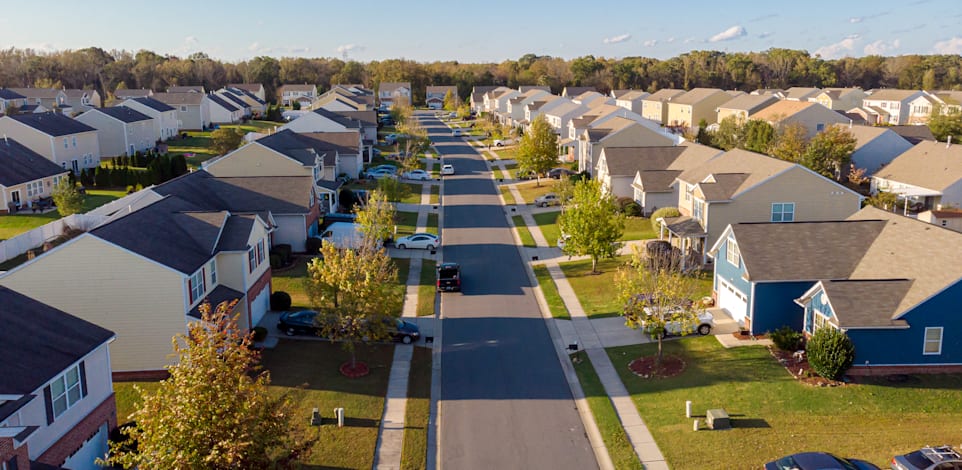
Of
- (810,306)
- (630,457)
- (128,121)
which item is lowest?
(630,457)

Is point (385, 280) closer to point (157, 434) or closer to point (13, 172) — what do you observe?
point (157, 434)

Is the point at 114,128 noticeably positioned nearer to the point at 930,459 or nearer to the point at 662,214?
the point at 662,214

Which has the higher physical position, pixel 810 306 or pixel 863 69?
pixel 863 69

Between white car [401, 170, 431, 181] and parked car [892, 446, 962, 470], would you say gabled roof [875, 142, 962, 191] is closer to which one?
parked car [892, 446, 962, 470]

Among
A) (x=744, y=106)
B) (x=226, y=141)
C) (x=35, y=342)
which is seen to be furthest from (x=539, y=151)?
(x=35, y=342)

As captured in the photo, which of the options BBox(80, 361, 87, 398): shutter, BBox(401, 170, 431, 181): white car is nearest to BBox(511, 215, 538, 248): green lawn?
BBox(401, 170, 431, 181): white car

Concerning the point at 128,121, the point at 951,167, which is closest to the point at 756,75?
the point at 951,167

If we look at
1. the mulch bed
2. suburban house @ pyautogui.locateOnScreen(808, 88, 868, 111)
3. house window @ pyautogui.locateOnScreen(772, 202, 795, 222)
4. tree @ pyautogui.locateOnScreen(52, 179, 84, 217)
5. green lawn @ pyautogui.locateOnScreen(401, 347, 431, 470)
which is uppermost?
suburban house @ pyautogui.locateOnScreen(808, 88, 868, 111)
